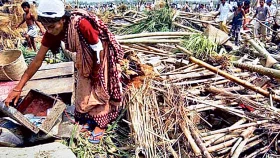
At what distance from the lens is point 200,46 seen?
609 cm

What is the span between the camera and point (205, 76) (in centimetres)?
466

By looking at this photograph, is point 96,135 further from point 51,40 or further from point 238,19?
point 238,19

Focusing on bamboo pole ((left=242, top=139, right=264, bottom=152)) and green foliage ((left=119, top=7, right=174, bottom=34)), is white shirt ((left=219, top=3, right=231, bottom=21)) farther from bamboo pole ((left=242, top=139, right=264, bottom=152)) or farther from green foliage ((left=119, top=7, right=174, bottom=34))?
bamboo pole ((left=242, top=139, right=264, bottom=152))

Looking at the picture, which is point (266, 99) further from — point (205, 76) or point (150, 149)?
point (150, 149)

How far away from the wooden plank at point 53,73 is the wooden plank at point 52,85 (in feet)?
0.36

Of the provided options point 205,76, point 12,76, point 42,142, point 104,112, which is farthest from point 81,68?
point 205,76

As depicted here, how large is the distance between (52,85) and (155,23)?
4677 millimetres

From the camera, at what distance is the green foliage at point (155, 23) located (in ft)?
27.3

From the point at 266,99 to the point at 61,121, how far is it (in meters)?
2.47

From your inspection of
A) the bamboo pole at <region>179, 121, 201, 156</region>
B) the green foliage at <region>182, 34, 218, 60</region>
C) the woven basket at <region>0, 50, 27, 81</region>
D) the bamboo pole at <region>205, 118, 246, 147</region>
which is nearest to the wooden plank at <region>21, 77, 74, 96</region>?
the woven basket at <region>0, 50, 27, 81</region>

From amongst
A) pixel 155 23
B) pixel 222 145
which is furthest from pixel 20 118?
pixel 155 23

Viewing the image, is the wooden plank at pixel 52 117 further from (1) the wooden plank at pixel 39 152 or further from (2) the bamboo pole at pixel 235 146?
(2) the bamboo pole at pixel 235 146

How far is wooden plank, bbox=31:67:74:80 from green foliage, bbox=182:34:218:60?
2.36m

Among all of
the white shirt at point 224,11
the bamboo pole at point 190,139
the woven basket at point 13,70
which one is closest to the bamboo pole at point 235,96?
the bamboo pole at point 190,139
